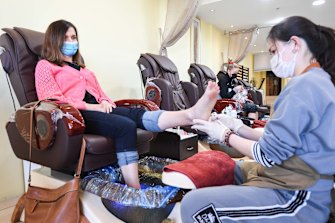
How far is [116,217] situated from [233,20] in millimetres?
4959

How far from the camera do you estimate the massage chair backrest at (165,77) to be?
2.22 metres

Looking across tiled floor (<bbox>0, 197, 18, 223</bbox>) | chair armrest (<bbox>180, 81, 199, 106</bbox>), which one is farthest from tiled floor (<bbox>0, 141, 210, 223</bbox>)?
chair armrest (<bbox>180, 81, 199, 106</bbox>)

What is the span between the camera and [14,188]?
5.75 feet

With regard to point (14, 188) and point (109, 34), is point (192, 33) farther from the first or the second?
point (14, 188)

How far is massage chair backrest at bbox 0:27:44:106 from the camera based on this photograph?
4.56 ft

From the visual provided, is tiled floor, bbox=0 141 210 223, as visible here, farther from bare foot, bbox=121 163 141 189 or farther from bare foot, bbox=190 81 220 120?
bare foot, bbox=190 81 220 120

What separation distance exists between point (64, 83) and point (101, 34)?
123 cm

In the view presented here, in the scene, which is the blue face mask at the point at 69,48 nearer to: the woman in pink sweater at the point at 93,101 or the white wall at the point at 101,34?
the woman in pink sweater at the point at 93,101

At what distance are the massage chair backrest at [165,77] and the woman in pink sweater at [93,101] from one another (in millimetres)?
716

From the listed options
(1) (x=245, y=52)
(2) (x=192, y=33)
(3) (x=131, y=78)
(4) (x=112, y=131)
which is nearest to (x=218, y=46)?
(1) (x=245, y=52)

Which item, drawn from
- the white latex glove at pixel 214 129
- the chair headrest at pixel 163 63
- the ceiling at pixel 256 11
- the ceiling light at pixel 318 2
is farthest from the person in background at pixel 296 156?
the ceiling light at pixel 318 2

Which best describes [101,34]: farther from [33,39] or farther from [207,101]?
[207,101]

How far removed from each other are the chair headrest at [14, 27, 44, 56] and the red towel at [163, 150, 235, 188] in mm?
1164

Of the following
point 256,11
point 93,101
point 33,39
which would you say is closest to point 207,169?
point 93,101
